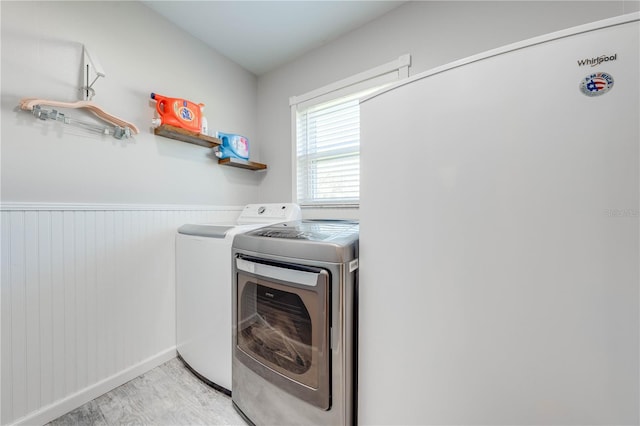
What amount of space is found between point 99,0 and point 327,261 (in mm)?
2070

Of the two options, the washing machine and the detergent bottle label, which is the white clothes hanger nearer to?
the detergent bottle label

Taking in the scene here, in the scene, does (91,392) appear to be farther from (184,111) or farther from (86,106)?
(184,111)

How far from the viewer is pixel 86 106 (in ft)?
4.33

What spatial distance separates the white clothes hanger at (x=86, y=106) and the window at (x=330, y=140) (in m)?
1.27

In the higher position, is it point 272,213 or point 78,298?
point 272,213

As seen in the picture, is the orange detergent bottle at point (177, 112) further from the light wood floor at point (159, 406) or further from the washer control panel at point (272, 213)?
the light wood floor at point (159, 406)

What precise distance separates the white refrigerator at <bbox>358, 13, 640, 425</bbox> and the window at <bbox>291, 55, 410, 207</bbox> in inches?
44.1

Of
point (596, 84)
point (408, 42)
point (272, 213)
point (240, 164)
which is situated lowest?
point (272, 213)

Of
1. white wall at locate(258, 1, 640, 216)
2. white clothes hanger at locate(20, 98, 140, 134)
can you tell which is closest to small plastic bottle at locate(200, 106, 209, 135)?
white clothes hanger at locate(20, 98, 140, 134)

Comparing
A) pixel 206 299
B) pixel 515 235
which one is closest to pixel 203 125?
pixel 206 299

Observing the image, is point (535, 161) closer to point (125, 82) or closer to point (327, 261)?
point (327, 261)

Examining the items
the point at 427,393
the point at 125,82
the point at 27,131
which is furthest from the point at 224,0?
the point at 427,393

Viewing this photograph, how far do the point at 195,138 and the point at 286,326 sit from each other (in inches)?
61.1

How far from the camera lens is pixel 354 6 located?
5.59 feet
